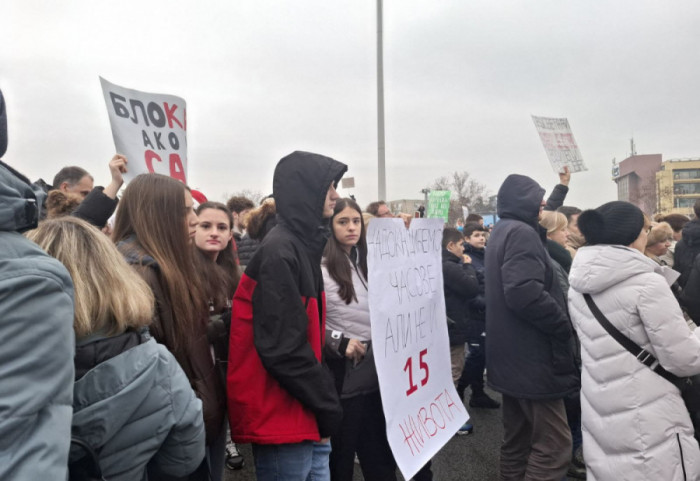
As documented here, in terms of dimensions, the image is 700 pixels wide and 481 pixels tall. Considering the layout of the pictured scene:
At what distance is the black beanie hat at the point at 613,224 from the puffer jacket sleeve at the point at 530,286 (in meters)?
0.38

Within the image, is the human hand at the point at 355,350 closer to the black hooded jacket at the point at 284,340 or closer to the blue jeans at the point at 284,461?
the black hooded jacket at the point at 284,340

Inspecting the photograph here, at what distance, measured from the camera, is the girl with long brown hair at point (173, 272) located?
1.96 meters

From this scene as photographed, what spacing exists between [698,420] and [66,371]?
2.91 meters

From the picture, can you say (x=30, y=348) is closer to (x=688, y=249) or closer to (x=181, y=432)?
(x=181, y=432)

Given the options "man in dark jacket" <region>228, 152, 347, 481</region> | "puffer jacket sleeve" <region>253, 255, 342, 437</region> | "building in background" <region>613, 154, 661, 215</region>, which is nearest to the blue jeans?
"man in dark jacket" <region>228, 152, 347, 481</region>

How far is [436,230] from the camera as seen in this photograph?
333 centimetres

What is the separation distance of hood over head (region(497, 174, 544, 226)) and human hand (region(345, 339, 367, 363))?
1367 millimetres

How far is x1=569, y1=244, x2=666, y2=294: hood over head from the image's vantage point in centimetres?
248

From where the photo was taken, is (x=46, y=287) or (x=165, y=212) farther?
(x=165, y=212)

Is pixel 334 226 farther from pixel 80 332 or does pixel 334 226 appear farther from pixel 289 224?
pixel 80 332

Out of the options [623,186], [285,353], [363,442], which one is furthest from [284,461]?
[623,186]

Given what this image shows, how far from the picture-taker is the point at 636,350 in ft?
8.15

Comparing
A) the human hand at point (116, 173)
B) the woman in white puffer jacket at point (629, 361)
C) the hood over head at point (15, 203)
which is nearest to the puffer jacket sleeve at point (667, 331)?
the woman in white puffer jacket at point (629, 361)

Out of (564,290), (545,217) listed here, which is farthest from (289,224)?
(545,217)
